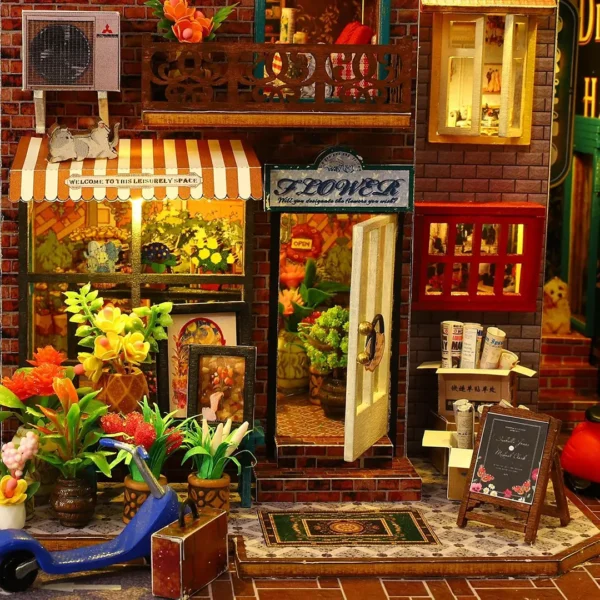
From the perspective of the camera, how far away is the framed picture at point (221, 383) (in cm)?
1052

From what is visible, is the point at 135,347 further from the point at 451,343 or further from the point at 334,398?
the point at 451,343

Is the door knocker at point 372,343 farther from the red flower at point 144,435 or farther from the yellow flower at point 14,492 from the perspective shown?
the yellow flower at point 14,492

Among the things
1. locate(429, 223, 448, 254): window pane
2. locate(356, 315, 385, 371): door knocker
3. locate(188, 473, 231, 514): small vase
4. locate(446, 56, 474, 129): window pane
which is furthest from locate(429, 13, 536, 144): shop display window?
locate(188, 473, 231, 514): small vase

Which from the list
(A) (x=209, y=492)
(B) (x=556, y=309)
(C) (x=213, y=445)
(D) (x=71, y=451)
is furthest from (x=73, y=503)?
(B) (x=556, y=309)

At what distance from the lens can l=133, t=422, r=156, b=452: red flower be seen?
966cm

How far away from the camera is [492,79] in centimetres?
1177

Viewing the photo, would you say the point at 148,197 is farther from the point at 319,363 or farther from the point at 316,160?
the point at 319,363

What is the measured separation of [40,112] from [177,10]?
1.42m

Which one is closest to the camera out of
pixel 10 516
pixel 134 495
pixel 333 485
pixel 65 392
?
pixel 10 516

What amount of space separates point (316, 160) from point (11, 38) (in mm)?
2659

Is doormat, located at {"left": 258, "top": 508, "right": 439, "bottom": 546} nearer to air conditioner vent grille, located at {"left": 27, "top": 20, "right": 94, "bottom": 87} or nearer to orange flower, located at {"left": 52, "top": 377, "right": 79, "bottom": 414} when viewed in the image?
orange flower, located at {"left": 52, "top": 377, "right": 79, "bottom": 414}

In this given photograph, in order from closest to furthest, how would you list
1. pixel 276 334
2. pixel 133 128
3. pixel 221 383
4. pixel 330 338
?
1. pixel 221 383
2. pixel 133 128
3. pixel 276 334
4. pixel 330 338

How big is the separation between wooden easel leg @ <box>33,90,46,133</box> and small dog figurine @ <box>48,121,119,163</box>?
277mm

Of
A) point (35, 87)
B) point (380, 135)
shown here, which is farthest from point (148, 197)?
point (380, 135)
